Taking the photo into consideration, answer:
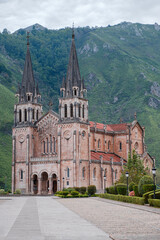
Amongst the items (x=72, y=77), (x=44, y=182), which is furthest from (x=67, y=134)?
(x=72, y=77)

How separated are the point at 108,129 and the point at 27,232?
294 ft

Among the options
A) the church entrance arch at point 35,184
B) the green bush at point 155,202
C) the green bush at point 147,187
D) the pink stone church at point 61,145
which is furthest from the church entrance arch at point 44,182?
the green bush at point 155,202

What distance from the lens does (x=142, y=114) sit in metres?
170

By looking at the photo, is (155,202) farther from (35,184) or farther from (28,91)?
(28,91)

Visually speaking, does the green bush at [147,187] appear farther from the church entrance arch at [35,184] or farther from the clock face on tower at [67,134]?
the church entrance arch at [35,184]

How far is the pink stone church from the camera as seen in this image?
88.1m

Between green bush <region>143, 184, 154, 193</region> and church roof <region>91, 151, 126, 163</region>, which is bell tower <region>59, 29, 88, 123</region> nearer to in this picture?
church roof <region>91, 151, 126, 163</region>

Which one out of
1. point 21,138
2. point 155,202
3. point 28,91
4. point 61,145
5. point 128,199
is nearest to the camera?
point 155,202

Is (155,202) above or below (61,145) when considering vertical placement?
below

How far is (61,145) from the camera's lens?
8938 centimetres

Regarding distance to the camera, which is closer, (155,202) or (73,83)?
(155,202)

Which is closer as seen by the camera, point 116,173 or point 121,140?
point 116,173

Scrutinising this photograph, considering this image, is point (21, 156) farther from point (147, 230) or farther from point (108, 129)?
point (147, 230)

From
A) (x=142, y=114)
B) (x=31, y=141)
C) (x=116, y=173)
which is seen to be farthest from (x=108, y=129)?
(x=142, y=114)
